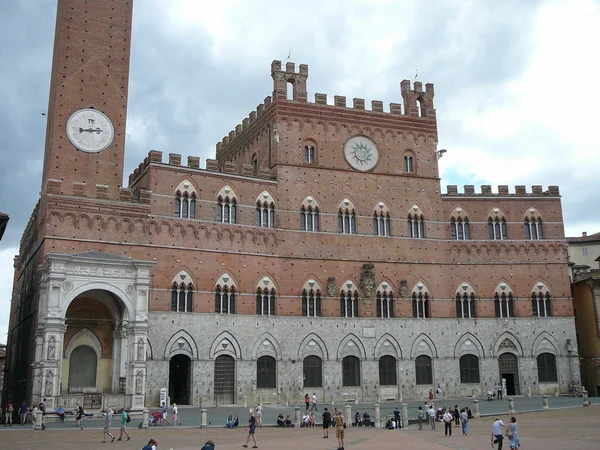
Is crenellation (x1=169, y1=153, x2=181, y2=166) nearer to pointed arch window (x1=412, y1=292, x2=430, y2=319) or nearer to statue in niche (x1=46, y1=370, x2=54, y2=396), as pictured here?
statue in niche (x1=46, y1=370, x2=54, y2=396)

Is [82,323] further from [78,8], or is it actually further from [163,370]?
[78,8]

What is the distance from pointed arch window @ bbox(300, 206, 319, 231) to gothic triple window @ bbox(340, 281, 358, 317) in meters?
4.25

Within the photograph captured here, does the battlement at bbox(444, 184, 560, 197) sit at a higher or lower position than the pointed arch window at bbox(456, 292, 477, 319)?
higher

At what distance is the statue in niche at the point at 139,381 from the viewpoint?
32781 mm

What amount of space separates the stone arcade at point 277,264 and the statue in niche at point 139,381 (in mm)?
72

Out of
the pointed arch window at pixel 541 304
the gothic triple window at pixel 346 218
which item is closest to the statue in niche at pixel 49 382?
the gothic triple window at pixel 346 218

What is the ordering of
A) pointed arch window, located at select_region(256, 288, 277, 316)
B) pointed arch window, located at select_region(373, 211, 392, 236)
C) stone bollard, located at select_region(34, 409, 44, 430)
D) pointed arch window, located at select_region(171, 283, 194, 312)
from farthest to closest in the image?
pointed arch window, located at select_region(373, 211, 392, 236) → pointed arch window, located at select_region(256, 288, 277, 316) → pointed arch window, located at select_region(171, 283, 194, 312) → stone bollard, located at select_region(34, 409, 44, 430)

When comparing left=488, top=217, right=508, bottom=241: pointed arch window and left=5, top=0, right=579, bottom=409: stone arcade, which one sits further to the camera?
left=488, top=217, right=508, bottom=241: pointed arch window

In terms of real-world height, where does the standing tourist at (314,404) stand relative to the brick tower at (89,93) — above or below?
below

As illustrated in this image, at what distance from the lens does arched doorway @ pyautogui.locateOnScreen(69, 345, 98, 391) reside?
3491cm

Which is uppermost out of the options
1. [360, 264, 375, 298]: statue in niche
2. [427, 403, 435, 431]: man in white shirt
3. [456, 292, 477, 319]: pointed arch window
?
[360, 264, 375, 298]: statue in niche

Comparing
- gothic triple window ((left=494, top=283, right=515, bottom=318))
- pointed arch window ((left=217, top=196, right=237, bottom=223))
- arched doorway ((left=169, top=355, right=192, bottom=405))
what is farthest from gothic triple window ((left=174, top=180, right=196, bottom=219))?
gothic triple window ((left=494, top=283, right=515, bottom=318))

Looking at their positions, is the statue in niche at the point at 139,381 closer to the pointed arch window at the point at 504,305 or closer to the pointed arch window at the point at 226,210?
the pointed arch window at the point at 226,210

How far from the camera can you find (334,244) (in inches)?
1681
